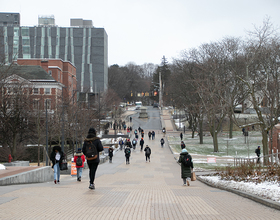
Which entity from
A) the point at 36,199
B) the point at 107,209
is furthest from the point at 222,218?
the point at 36,199

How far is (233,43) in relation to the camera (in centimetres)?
4169

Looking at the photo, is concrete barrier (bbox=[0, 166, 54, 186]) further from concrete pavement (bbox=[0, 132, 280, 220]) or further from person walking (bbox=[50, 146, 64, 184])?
concrete pavement (bbox=[0, 132, 280, 220])

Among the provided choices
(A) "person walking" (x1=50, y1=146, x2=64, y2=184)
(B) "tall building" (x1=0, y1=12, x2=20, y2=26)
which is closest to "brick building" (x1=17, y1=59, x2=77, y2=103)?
(B) "tall building" (x1=0, y1=12, x2=20, y2=26)

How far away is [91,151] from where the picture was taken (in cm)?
925

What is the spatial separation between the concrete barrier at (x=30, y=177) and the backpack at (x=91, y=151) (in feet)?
13.6

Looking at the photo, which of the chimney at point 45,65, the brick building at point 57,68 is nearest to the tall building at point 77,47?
the brick building at point 57,68

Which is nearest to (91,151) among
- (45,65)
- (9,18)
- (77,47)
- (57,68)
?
(57,68)

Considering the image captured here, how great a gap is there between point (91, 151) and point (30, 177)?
5.77 metres

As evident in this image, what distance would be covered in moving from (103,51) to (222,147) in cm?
7079

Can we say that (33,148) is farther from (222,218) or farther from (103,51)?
(103,51)

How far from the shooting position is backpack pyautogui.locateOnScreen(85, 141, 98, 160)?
363 inches

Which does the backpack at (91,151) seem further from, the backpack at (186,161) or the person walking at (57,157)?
the backpack at (186,161)

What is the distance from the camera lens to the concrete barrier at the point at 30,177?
1214 cm

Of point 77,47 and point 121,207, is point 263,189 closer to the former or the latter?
point 121,207
